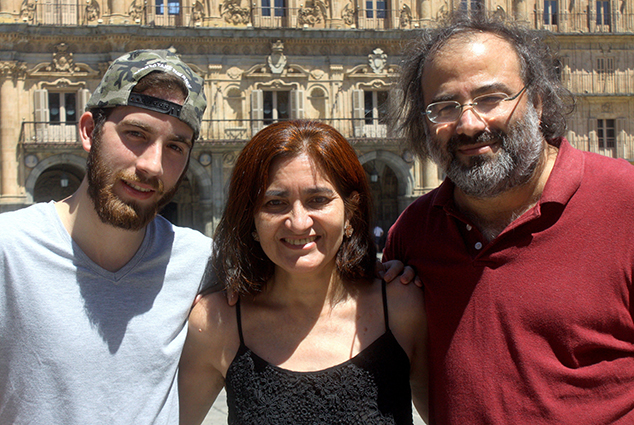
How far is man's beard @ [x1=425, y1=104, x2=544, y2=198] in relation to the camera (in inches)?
87.4

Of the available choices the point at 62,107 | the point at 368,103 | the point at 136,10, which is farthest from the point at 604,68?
the point at 62,107

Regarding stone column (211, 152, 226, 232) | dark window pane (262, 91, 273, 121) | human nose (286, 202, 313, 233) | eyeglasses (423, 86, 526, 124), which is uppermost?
dark window pane (262, 91, 273, 121)

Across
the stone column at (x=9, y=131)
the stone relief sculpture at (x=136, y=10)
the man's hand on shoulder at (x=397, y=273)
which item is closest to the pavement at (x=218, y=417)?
the man's hand on shoulder at (x=397, y=273)

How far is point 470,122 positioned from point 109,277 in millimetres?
1505

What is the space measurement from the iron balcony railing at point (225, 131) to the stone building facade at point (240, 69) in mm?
37

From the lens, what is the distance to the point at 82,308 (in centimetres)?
208

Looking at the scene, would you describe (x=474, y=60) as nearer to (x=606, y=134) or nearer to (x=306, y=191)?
(x=306, y=191)

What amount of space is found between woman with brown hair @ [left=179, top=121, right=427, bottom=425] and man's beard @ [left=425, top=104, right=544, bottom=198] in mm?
451

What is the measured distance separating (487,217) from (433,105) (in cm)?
51

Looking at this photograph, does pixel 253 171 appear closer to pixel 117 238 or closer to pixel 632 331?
pixel 117 238

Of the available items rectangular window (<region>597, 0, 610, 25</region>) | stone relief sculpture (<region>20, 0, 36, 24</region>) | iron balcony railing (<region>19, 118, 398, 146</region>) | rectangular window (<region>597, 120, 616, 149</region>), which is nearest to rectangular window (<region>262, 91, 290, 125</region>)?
iron balcony railing (<region>19, 118, 398, 146</region>)

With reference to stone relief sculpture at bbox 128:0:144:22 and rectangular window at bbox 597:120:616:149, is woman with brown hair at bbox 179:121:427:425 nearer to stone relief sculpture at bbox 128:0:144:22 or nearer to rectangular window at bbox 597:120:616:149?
stone relief sculpture at bbox 128:0:144:22

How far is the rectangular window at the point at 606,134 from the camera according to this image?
75.3 feet

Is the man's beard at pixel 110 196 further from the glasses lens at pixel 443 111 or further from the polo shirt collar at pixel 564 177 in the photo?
the polo shirt collar at pixel 564 177
